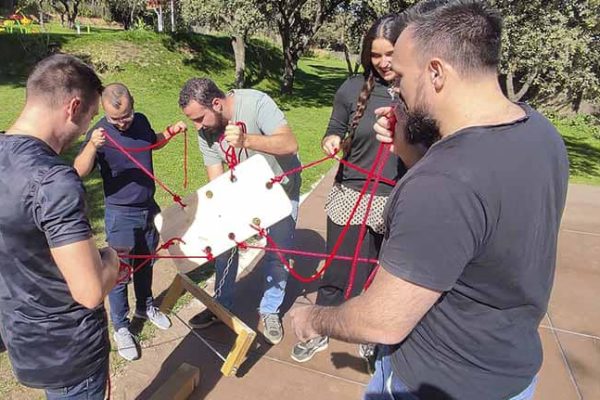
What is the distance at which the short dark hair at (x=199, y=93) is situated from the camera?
2.55m

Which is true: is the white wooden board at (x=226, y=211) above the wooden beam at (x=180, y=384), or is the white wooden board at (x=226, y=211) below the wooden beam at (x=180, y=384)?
above

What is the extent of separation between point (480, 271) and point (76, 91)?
1.42 meters

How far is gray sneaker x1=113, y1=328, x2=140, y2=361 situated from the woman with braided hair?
4.22 feet

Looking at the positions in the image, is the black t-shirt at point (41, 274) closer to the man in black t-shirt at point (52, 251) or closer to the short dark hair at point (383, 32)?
the man in black t-shirt at point (52, 251)

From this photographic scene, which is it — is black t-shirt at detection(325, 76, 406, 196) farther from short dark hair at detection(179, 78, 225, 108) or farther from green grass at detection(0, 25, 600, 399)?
green grass at detection(0, 25, 600, 399)

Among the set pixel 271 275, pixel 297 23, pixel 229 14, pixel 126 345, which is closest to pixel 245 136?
pixel 271 275

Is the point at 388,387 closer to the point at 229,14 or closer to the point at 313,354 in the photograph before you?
the point at 313,354

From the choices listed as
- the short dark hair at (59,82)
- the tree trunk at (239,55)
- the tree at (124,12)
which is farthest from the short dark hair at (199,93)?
the tree at (124,12)

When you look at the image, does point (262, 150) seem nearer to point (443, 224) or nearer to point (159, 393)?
point (159, 393)

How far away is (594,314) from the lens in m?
3.78

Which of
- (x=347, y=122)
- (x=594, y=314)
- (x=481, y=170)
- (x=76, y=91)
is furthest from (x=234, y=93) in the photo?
(x=594, y=314)

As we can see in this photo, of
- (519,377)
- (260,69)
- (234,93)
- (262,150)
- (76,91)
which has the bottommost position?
(260,69)

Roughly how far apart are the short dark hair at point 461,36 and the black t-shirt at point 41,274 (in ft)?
3.70

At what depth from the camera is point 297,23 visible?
53.9 feet
